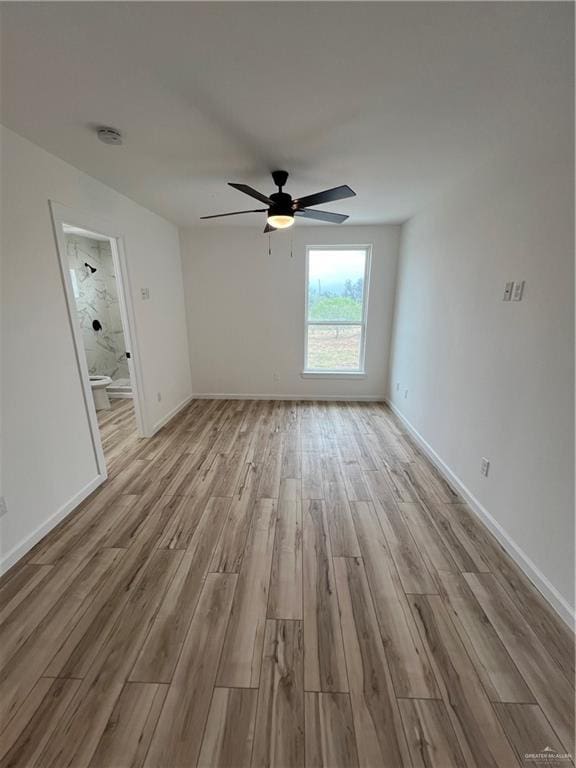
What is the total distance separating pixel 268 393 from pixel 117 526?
9.66 ft

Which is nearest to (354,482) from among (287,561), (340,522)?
(340,522)

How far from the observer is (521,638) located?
1396mm

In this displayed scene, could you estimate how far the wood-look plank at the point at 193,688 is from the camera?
1041 millimetres

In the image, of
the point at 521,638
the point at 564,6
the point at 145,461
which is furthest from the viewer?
the point at 145,461

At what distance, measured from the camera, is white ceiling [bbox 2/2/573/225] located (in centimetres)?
107

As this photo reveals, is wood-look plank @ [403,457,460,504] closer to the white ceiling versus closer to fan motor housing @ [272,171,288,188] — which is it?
the white ceiling

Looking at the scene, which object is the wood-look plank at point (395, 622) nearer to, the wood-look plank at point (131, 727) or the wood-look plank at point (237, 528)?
the wood-look plank at point (237, 528)

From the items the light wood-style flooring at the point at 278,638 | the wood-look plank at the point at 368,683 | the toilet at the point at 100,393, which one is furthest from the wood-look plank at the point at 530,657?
the toilet at the point at 100,393

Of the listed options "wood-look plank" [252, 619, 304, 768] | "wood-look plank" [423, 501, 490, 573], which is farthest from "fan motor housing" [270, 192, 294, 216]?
"wood-look plank" [252, 619, 304, 768]

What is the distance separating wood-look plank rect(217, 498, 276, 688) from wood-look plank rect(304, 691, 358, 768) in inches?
9.8

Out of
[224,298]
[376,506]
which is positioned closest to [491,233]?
[376,506]

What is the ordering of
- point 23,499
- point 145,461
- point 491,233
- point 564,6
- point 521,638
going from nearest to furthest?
1. point 564,6
2. point 521,638
3. point 23,499
4. point 491,233
5. point 145,461

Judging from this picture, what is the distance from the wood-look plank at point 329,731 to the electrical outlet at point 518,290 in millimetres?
2229

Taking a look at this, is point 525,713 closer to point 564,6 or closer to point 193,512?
point 193,512
